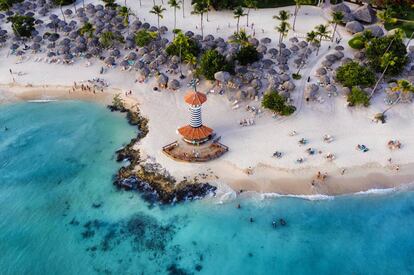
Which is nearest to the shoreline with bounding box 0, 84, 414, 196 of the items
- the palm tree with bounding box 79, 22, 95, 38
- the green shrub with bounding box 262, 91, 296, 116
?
the green shrub with bounding box 262, 91, 296, 116

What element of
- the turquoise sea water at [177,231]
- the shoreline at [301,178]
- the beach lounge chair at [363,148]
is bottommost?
the turquoise sea water at [177,231]

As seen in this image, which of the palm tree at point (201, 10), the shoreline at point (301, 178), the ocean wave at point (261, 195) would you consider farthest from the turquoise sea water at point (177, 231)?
the palm tree at point (201, 10)

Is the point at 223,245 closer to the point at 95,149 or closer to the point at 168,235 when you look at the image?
the point at 168,235

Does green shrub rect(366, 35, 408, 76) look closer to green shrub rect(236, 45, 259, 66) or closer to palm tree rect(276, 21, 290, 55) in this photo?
palm tree rect(276, 21, 290, 55)

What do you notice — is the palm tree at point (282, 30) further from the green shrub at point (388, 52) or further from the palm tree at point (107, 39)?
the palm tree at point (107, 39)

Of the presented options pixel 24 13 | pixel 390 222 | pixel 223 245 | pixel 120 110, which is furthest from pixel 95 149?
pixel 24 13
